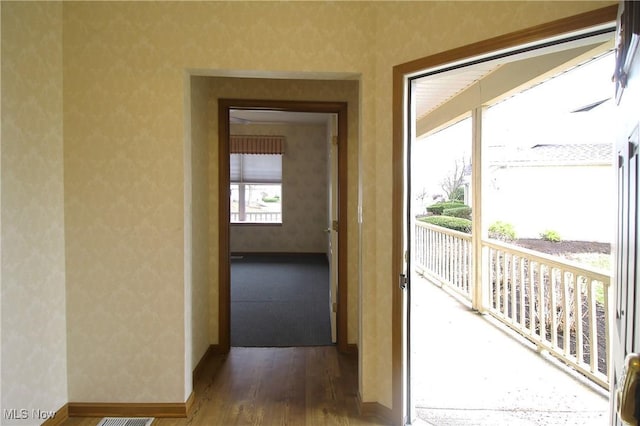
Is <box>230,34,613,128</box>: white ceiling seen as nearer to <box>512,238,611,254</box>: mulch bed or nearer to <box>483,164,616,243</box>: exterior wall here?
<box>483,164,616,243</box>: exterior wall

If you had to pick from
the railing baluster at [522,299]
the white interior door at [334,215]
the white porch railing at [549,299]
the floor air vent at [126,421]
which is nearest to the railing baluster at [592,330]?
the white porch railing at [549,299]

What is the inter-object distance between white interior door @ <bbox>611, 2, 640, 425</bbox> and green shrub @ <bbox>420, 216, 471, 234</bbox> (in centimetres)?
345

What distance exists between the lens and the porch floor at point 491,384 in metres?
2.21

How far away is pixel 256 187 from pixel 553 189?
18.5 ft

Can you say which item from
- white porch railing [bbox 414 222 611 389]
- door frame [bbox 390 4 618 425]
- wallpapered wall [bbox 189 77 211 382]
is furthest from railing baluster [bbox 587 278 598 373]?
wallpapered wall [bbox 189 77 211 382]

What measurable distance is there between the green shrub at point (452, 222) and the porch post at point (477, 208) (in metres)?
0.56

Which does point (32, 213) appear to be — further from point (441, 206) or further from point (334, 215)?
point (441, 206)

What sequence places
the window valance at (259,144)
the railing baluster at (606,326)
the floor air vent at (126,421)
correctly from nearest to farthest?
the floor air vent at (126,421)
the railing baluster at (606,326)
the window valance at (259,144)

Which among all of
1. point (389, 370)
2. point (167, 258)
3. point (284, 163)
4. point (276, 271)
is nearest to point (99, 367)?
point (167, 258)

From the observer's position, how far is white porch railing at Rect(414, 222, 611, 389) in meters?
2.54

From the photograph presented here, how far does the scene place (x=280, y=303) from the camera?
14.7ft

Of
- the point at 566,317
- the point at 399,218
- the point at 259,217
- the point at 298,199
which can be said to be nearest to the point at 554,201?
the point at 566,317

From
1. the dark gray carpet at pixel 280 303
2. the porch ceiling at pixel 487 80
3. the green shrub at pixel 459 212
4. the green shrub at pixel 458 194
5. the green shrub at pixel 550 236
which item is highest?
the porch ceiling at pixel 487 80

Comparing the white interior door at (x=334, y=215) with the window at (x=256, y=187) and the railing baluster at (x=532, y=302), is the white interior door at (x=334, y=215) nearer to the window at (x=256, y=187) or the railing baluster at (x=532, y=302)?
the railing baluster at (x=532, y=302)
